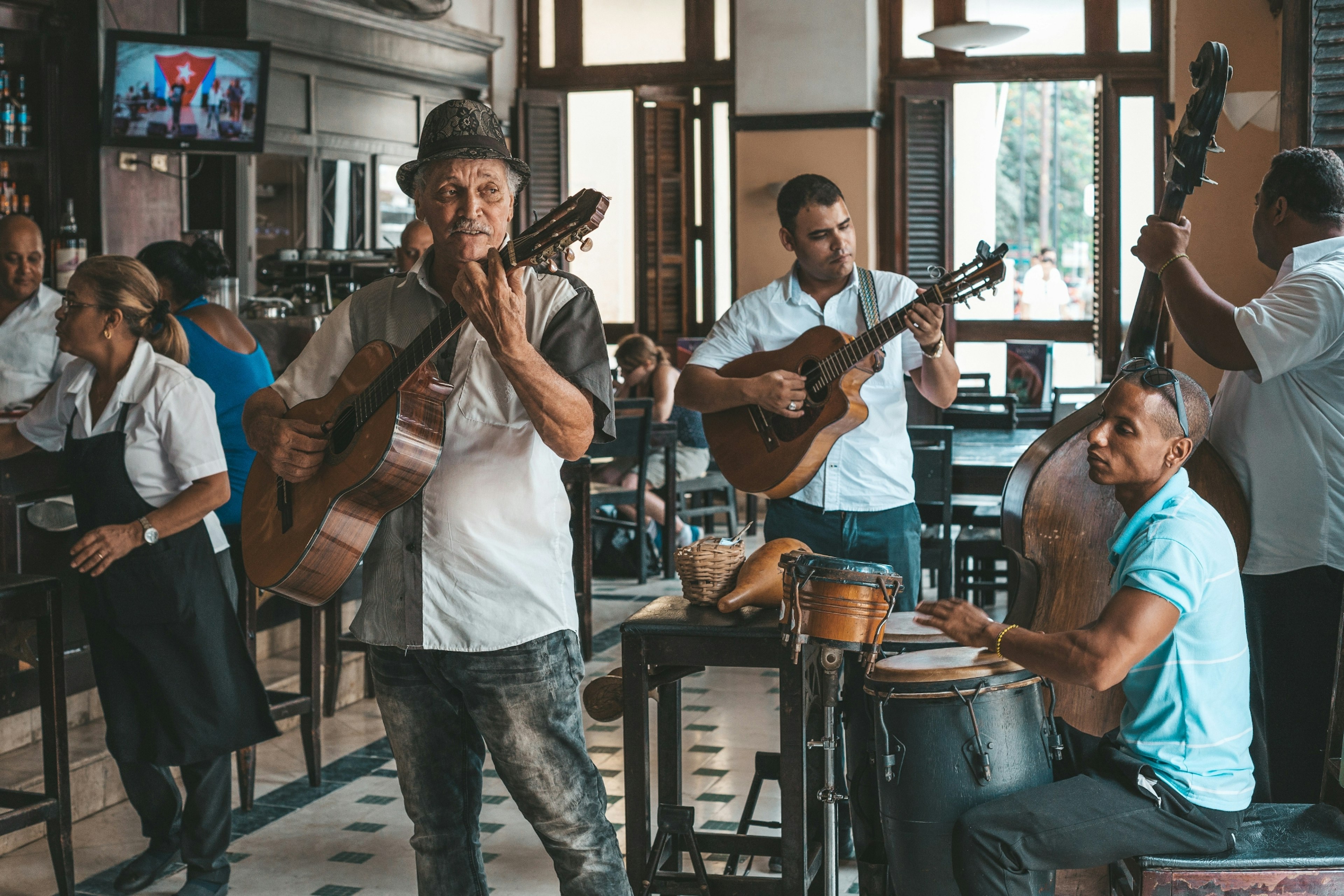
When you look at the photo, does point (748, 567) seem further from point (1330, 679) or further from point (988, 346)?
point (988, 346)

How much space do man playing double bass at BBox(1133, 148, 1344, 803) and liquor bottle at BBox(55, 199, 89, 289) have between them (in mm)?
4895

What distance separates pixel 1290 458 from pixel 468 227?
5.94ft

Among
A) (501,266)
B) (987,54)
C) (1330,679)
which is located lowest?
(1330,679)

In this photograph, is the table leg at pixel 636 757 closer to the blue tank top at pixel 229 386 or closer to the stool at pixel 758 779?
the stool at pixel 758 779

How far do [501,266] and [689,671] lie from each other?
137cm

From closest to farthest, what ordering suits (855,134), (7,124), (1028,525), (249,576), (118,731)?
(249,576)
(1028,525)
(118,731)
(7,124)
(855,134)

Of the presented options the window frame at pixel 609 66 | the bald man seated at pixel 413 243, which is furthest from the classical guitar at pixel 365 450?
the window frame at pixel 609 66

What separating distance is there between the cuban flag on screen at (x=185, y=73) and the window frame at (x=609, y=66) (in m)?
3.75

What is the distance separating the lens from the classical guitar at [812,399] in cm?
307

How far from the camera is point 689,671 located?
3.07 meters

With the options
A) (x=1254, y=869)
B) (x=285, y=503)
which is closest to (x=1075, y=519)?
(x=1254, y=869)

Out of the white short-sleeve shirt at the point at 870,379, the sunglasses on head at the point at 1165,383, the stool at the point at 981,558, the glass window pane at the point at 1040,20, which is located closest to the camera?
the sunglasses on head at the point at 1165,383

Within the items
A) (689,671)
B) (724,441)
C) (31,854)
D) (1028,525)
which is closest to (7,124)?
(31,854)

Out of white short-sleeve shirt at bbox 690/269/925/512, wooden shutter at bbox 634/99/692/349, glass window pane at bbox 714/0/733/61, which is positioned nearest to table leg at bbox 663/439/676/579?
wooden shutter at bbox 634/99/692/349
